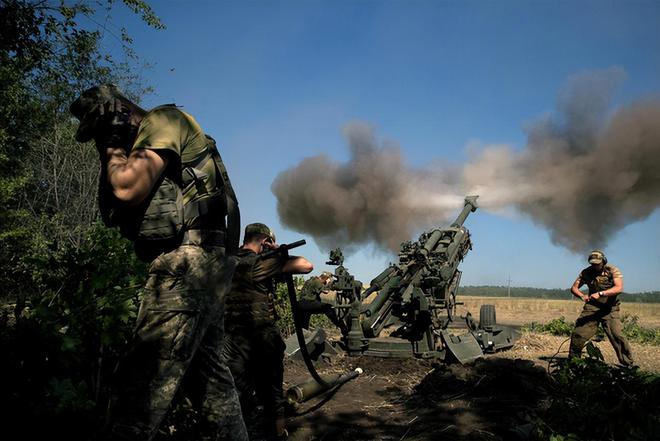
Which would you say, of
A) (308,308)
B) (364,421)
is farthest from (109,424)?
(308,308)

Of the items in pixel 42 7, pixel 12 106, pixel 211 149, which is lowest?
pixel 211 149

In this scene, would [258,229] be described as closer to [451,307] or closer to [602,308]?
[602,308]

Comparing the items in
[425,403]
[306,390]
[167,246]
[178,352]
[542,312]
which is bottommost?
[425,403]

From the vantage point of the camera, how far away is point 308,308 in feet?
22.7

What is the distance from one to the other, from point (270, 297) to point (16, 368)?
10.1 feet

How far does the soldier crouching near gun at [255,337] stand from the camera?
15.8ft

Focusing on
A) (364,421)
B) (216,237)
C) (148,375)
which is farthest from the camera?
(364,421)

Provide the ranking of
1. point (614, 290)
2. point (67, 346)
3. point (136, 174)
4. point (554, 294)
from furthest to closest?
point (554, 294) → point (614, 290) → point (67, 346) → point (136, 174)

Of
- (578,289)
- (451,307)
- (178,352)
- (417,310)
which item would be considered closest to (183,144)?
(178,352)

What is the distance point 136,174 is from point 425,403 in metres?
5.30

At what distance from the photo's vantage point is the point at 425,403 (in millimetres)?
6406

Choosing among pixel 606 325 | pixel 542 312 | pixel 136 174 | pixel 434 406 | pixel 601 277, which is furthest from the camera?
pixel 542 312

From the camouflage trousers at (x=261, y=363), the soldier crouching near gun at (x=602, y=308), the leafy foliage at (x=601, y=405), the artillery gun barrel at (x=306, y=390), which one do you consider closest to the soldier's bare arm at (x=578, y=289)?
the soldier crouching near gun at (x=602, y=308)

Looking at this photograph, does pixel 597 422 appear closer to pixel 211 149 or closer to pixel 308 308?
pixel 211 149
